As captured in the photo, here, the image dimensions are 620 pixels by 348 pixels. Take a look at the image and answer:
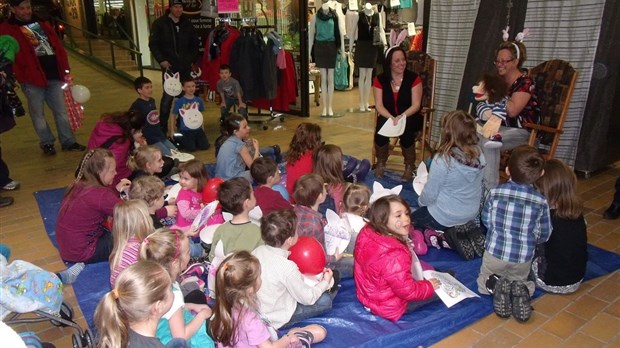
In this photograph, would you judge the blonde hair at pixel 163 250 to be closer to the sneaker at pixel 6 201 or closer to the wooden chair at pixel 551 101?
the sneaker at pixel 6 201

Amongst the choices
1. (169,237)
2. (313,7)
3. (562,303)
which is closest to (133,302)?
(169,237)

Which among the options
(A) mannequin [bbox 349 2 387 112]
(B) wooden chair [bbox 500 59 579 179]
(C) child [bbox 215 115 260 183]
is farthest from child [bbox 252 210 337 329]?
(A) mannequin [bbox 349 2 387 112]

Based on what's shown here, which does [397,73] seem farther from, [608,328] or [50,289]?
[50,289]

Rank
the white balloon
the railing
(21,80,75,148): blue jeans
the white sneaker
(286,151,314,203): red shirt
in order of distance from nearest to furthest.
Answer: (286,151,314,203): red shirt → the white sneaker → (21,80,75,148): blue jeans → the white balloon → the railing

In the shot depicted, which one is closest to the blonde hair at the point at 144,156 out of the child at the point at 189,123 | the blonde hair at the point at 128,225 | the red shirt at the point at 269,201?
the red shirt at the point at 269,201

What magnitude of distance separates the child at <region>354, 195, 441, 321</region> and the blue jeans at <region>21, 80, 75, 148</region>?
15.6 ft

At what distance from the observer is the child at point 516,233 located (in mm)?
2725

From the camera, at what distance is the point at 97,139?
14.1 ft

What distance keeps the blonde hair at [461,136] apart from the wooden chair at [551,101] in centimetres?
115

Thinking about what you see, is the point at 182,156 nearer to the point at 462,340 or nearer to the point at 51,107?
the point at 51,107

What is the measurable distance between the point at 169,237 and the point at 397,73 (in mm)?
3304

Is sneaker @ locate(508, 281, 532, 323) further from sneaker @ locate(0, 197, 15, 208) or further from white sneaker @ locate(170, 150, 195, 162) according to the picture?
sneaker @ locate(0, 197, 15, 208)

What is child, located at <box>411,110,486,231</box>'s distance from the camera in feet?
11.1

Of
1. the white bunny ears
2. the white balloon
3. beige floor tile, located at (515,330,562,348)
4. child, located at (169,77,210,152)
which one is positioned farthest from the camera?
child, located at (169,77,210,152)
